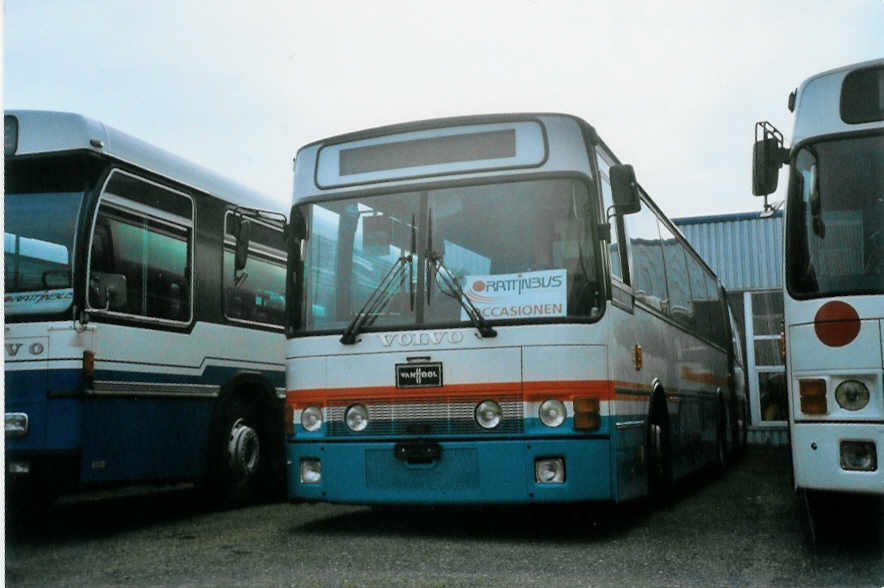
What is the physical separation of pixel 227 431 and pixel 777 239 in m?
16.6

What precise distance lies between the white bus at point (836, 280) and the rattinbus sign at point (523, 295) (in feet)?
5.13

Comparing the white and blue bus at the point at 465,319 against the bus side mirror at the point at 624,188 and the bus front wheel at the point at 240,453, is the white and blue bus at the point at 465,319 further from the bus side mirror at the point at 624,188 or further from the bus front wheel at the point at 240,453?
the bus front wheel at the point at 240,453

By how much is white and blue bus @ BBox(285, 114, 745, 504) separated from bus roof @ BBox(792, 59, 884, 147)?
138cm

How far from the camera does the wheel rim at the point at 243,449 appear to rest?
9539 mm

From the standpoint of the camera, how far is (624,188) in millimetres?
7797

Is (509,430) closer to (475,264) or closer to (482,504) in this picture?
(482,504)

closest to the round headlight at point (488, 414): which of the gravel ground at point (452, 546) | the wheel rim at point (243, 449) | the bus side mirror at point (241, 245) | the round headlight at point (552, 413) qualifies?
the round headlight at point (552, 413)

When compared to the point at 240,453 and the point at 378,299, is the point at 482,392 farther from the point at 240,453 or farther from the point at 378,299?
the point at 240,453

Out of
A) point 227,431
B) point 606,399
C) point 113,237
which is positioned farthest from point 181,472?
point 606,399

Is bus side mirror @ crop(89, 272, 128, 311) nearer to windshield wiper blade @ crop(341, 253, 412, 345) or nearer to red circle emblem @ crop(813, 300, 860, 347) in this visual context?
windshield wiper blade @ crop(341, 253, 412, 345)

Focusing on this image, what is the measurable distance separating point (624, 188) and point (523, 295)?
A: 43.1 inches

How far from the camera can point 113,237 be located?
312 inches

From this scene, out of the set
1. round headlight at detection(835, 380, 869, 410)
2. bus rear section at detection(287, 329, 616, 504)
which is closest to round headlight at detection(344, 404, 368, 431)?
bus rear section at detection(287, 329, 616, 504)

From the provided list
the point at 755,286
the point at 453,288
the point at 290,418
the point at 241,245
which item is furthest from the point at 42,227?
the point at 755,286
